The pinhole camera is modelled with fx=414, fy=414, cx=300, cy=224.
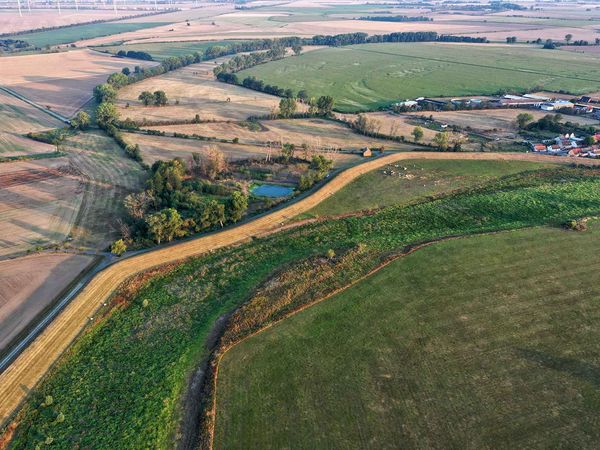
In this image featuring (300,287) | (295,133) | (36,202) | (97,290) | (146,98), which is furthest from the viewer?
(146,98)

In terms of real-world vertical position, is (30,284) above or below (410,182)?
below

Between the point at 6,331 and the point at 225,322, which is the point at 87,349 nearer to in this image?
the point at 6,331

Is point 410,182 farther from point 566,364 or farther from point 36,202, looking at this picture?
point 36,202

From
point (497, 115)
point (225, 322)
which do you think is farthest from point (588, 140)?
point (225, 322)

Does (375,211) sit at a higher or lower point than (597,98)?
lower

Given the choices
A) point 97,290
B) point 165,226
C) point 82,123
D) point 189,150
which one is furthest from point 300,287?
point 82,123
